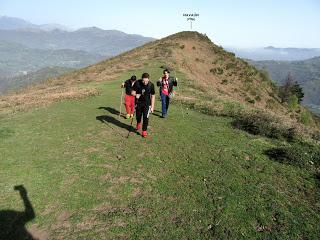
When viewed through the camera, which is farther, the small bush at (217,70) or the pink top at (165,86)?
the small bush at (217,70)

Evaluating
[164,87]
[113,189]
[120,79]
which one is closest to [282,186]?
[113,189]

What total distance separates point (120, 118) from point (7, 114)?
28.9 feet

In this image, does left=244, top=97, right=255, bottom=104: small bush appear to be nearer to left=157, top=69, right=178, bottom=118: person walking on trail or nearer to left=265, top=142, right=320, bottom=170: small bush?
left=157, top=69, right=178, bottom=118: person walking on trail

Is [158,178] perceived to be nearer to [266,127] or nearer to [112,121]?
[266,127]

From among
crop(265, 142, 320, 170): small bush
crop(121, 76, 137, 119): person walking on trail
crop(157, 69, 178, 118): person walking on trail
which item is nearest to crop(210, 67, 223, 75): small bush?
crop(157, 69, 178, 118): person walking on trail

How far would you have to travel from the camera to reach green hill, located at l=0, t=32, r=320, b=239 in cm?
933

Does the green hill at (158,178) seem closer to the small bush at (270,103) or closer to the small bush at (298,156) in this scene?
the small bush at (298,156)

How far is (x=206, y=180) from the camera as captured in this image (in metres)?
11.8

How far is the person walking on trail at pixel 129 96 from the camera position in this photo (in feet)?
62.1

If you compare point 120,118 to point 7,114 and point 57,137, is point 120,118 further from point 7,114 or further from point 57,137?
point 7,114

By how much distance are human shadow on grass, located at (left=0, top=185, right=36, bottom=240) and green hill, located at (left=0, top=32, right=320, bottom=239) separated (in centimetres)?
6

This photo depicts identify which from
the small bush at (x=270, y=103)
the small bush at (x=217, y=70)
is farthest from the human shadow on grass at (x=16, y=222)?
the small bush at (x=217, y=70)

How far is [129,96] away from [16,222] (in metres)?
10.9

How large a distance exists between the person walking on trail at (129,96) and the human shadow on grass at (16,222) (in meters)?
9.74
